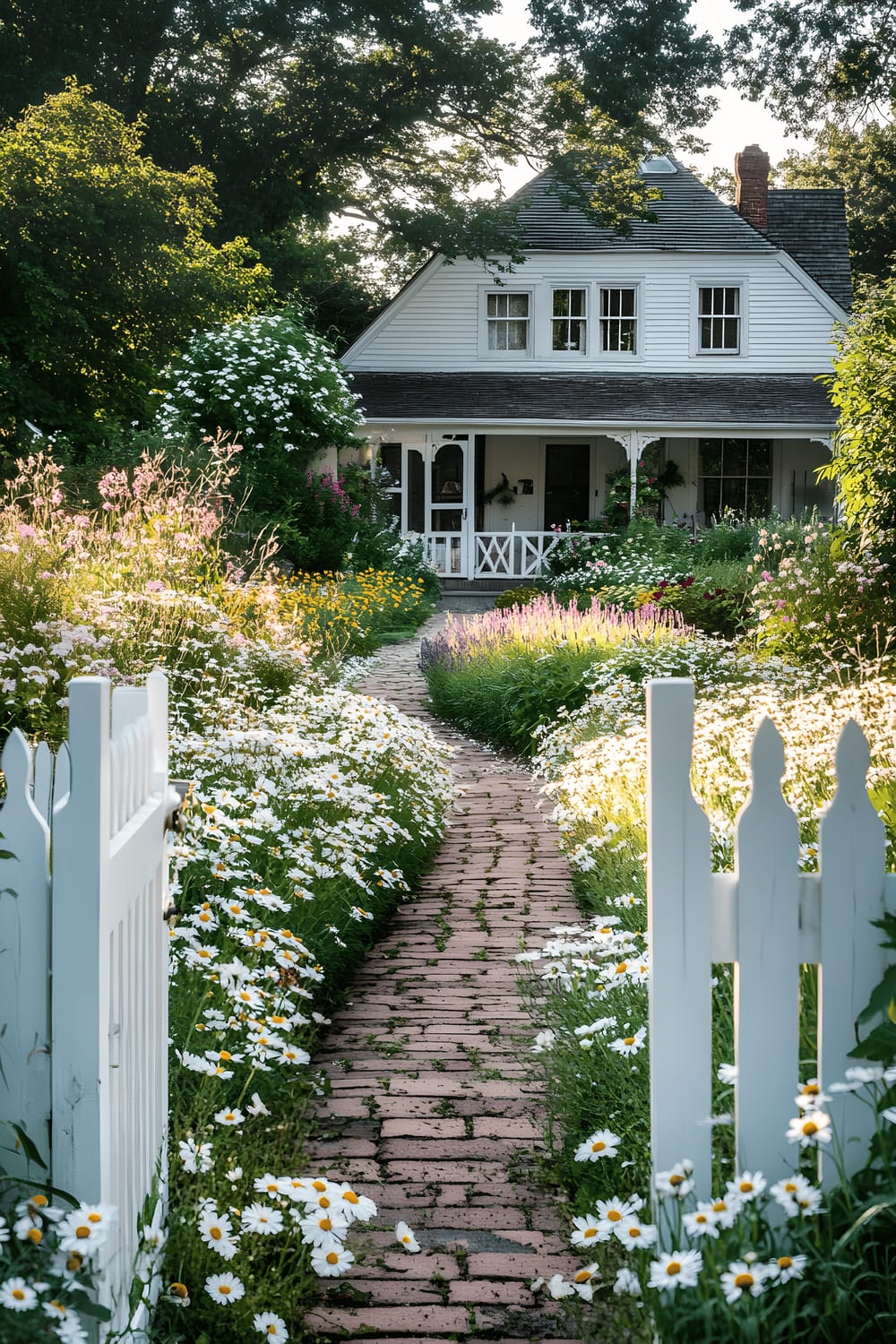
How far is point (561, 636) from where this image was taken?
11156 millimetres

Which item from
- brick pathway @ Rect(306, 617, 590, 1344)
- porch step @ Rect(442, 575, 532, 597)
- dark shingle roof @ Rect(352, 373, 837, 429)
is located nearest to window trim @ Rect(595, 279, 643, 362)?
dark shingle roof @ Rect(352, 373, 837, 429)

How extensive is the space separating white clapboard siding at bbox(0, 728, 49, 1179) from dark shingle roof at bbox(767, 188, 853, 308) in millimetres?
24701

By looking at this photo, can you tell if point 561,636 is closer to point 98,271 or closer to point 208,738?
point 208,738

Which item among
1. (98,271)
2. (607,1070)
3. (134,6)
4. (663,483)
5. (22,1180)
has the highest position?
(134,6)

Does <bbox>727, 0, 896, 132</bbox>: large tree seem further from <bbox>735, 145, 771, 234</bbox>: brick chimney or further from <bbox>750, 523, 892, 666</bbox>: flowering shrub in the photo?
<bbox>750, 523, 892, 666</bbox>: flowering shrub

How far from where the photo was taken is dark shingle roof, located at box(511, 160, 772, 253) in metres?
23.6

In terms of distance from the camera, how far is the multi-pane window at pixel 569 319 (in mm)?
24031

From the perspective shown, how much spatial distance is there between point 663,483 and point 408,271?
14.0 m

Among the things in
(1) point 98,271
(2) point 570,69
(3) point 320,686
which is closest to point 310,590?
(3) point 320,686

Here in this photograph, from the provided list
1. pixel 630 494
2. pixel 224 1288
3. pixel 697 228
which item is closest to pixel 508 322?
pixel 697 228

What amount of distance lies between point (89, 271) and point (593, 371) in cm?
939

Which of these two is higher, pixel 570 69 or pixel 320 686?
pixel 570 69

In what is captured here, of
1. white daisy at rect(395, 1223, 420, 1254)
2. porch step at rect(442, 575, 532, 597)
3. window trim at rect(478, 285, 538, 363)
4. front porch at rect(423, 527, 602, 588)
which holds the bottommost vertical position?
white daisy at rect(395, 1223, 420, 1254)

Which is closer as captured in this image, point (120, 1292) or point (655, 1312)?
point (655, 1312)
